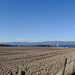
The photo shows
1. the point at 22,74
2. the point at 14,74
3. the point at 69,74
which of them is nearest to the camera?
the point at 22,74

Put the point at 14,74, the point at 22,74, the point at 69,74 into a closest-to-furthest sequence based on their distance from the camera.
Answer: the point at 22,74 → the point at 69,74 → the point at 14,74

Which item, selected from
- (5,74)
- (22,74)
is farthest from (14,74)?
(22,74)

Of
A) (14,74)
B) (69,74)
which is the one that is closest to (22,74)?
(69,74)

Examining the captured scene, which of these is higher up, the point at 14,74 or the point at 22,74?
the point at 22,74

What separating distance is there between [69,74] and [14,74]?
14.0 ft

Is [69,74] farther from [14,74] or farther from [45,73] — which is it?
[14,74]

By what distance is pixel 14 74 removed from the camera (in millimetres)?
10203

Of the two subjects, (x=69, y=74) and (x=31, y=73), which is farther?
(x=31, y=73)

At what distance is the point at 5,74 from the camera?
10.2 meters

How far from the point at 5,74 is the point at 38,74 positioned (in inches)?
103

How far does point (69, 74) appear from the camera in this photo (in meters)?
8.84

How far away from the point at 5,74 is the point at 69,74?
4.94m

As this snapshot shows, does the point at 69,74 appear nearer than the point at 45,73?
Yes

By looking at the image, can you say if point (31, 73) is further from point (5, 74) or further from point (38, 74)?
point (5, 74)
